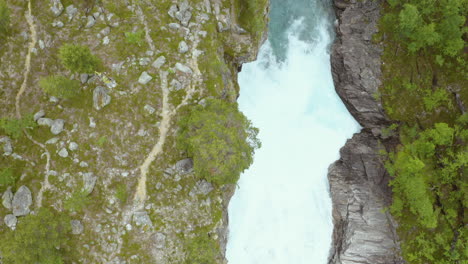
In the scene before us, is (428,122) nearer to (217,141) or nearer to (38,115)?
(217,141)

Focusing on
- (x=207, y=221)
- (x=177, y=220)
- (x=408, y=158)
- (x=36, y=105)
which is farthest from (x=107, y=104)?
(x=408, y=158)

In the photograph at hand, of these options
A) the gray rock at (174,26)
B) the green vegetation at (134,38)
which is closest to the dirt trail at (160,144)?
the green vegetation at (134,38)

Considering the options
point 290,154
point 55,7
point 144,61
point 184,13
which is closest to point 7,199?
point 144,61

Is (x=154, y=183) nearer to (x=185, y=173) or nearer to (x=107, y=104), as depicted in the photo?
→ (x=185, y=173)

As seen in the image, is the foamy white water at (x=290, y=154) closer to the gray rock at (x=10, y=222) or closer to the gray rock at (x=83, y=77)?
the gray rock at (x=83, y=77)

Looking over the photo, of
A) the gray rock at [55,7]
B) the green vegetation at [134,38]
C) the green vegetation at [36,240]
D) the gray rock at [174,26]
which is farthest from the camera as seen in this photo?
the gray rock at [174,26]

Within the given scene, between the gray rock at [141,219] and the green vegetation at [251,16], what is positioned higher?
the green vegetation at [251,16]
